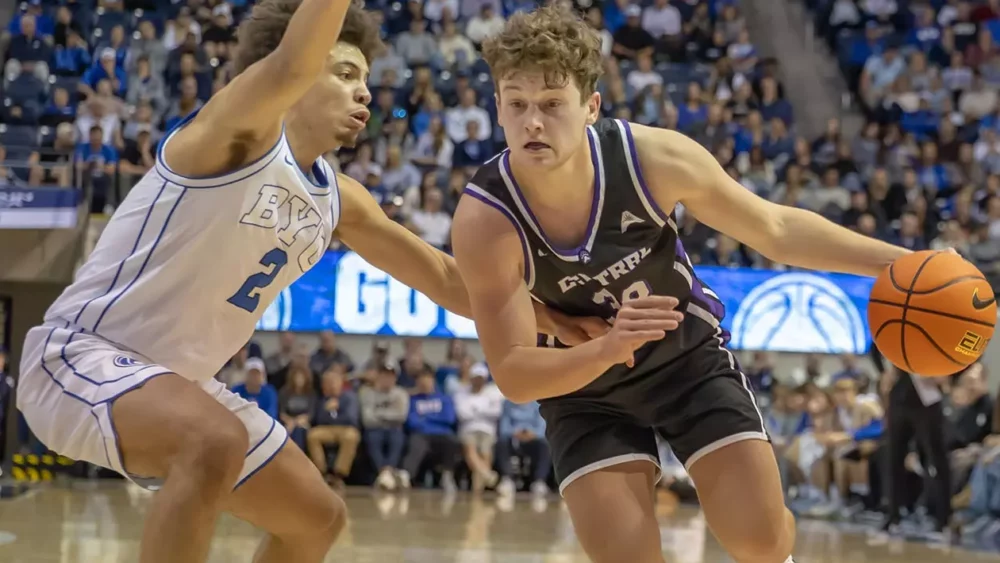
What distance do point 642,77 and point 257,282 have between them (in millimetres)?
12892

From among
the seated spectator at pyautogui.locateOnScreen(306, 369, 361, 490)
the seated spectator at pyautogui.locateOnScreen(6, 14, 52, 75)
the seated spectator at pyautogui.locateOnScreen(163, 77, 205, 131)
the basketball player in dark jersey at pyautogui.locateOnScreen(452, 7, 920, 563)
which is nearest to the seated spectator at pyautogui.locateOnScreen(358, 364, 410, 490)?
the seated spectator at pyautogui.locateOnScreen(306, 369, 361, 490)

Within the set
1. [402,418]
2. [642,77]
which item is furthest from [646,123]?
[402,418]

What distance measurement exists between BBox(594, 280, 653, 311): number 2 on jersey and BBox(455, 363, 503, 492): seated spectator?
29.4 feet

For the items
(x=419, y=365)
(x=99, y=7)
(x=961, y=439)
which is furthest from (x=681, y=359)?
(x=99, y=7)

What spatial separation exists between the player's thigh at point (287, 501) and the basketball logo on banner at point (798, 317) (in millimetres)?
9739

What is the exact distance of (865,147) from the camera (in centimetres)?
1575

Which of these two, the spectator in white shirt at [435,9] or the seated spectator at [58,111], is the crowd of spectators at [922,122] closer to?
the spectator in white shirt at [435,9]

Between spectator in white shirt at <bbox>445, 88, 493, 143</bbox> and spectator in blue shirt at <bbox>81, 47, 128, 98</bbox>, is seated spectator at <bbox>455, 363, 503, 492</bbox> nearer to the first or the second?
spectator in white shirt at <bbox>445, 88, 493, 143</bbox>

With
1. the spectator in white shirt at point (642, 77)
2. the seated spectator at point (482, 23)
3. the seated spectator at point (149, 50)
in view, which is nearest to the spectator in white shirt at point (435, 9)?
the seated spectator at point (482, 23)

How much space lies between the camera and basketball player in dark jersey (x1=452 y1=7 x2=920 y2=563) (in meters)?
3.63

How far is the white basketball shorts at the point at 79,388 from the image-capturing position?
339cm

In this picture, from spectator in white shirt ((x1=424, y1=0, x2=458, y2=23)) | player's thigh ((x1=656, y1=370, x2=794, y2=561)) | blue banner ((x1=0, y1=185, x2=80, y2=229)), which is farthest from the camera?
spectator in white shirt ((x1=424, y1=0, x2=458, y2=23))

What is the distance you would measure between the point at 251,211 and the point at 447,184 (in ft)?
35.0

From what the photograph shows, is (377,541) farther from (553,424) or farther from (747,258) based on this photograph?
(747,258)
